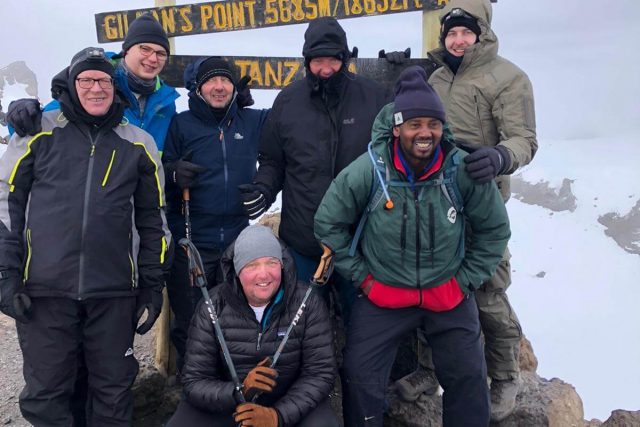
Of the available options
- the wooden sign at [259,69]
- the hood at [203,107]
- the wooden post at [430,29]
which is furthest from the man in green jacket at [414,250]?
the wooden sign at [259,69]

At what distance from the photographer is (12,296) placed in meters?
3.38

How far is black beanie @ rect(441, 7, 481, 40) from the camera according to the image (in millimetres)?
4133

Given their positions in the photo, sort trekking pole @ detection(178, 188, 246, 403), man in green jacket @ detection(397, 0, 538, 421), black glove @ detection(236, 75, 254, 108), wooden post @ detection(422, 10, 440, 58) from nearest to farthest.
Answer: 1. trekking pole @ detection(178, 188, 246, 403)
2. man in green jacket @ detection(397, 0, 538, 421)
3. black glove @ detection(236, 75, 254, 108)
4. wooden post @ detection(422, 10, 440, 58)

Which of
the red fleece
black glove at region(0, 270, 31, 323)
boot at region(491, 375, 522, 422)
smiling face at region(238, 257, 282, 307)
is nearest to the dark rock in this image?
boot at region(491, 375, 522, 422)

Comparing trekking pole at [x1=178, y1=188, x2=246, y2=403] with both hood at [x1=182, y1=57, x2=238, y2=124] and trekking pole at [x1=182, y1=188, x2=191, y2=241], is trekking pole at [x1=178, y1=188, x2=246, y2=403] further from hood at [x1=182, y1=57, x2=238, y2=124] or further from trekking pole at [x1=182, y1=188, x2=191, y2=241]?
hood at [x1=182, y1=57, x2=238, y2=124]

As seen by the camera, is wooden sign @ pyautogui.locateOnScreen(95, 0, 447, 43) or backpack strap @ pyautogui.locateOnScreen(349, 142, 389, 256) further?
wooden sign @ pyautogui.locateOnScreen(95, 0, 447, 43)

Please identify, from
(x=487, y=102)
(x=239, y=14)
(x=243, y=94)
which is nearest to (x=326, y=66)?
(x=243, y=94)

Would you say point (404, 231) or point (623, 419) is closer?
point (404, 231)

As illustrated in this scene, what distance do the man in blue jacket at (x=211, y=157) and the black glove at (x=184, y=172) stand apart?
Answer: 0.02m

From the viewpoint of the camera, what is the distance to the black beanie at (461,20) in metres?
4.13

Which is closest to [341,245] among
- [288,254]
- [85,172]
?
[288,254]

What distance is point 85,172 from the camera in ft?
11.6

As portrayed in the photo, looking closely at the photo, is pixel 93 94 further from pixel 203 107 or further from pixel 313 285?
pixel 313 285

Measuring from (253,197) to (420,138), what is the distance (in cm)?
139
